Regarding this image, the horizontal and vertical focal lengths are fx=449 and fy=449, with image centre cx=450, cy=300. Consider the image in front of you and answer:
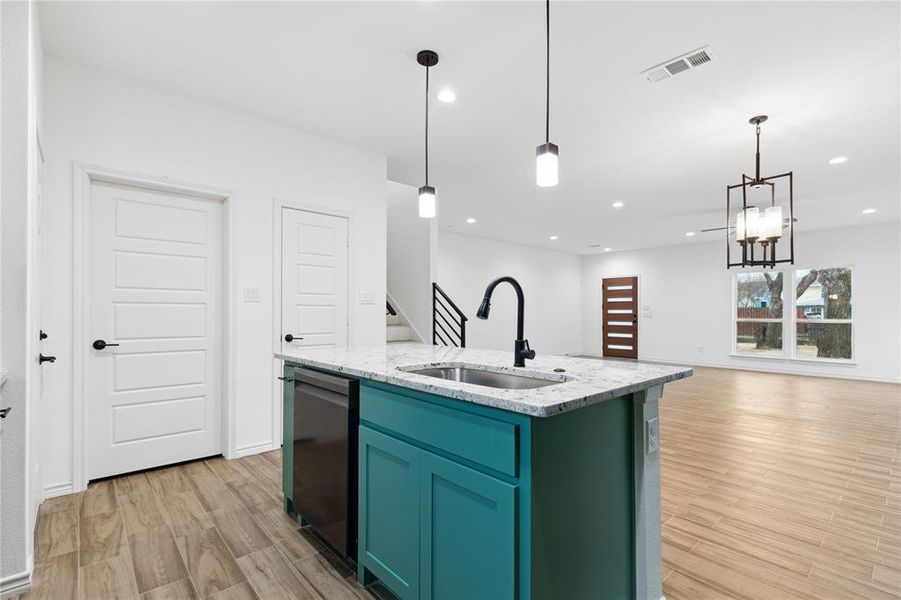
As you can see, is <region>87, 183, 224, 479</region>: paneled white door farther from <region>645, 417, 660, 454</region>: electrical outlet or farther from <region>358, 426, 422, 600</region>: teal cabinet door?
<region>645, 417, 660, 454</region>: electrical outlet

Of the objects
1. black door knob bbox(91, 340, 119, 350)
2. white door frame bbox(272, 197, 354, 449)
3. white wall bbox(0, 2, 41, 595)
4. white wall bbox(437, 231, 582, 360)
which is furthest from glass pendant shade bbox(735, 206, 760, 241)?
white wall bbox(437, 231, 582, 360)

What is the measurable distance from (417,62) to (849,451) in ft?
14.9

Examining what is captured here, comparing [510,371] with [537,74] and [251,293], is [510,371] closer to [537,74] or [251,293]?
[537,74]

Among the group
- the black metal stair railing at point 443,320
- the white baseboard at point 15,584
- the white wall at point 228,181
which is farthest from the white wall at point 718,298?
the white baseboard at point 15,584

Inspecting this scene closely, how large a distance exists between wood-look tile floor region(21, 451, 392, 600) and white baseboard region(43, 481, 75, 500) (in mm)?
44

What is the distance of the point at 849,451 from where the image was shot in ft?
12.2

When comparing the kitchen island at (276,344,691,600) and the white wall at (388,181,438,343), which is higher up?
the white wall at (388,181,438,343)

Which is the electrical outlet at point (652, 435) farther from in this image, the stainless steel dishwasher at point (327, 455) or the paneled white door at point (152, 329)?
the paneled white door at point (152, 329)

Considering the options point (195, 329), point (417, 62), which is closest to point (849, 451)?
point (417, 62)

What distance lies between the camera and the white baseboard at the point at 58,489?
8.89ft

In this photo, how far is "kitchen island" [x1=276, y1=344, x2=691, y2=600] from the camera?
4.06ft

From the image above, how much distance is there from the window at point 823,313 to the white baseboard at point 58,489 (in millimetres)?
10453

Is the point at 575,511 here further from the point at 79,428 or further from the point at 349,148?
the point at 349,148

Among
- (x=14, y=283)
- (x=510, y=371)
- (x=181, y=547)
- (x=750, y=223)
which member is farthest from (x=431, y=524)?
(x=750, y=223)
